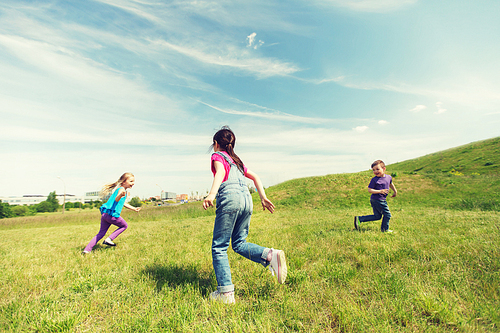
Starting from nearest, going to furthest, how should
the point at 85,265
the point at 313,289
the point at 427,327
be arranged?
the point at 427,327 → the point at 313,289 → the point at 85,265

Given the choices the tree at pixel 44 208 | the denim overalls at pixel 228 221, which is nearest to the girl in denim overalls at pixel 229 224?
the denim overalls at pixel 228 221

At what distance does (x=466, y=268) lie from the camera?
3.30 m

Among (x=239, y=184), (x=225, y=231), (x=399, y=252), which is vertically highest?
(x=239, y=184)

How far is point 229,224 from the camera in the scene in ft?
9.89

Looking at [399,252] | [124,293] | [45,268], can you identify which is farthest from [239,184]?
[45,268]

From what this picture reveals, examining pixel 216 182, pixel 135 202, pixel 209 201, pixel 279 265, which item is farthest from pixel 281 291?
pixel 135 202

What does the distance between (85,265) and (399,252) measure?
6298 millimetres

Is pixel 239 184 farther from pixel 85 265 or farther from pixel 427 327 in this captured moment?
pixel 85 265

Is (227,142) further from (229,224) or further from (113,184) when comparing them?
(113,184)

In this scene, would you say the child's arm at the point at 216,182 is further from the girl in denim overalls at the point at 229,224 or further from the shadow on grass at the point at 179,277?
the shadow on grass at the point at 179,277

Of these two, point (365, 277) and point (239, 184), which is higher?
point (239, 184)

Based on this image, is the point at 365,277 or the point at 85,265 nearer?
the point at 365,277

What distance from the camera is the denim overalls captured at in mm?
2934

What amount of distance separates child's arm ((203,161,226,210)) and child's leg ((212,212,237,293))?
11.8 inches
